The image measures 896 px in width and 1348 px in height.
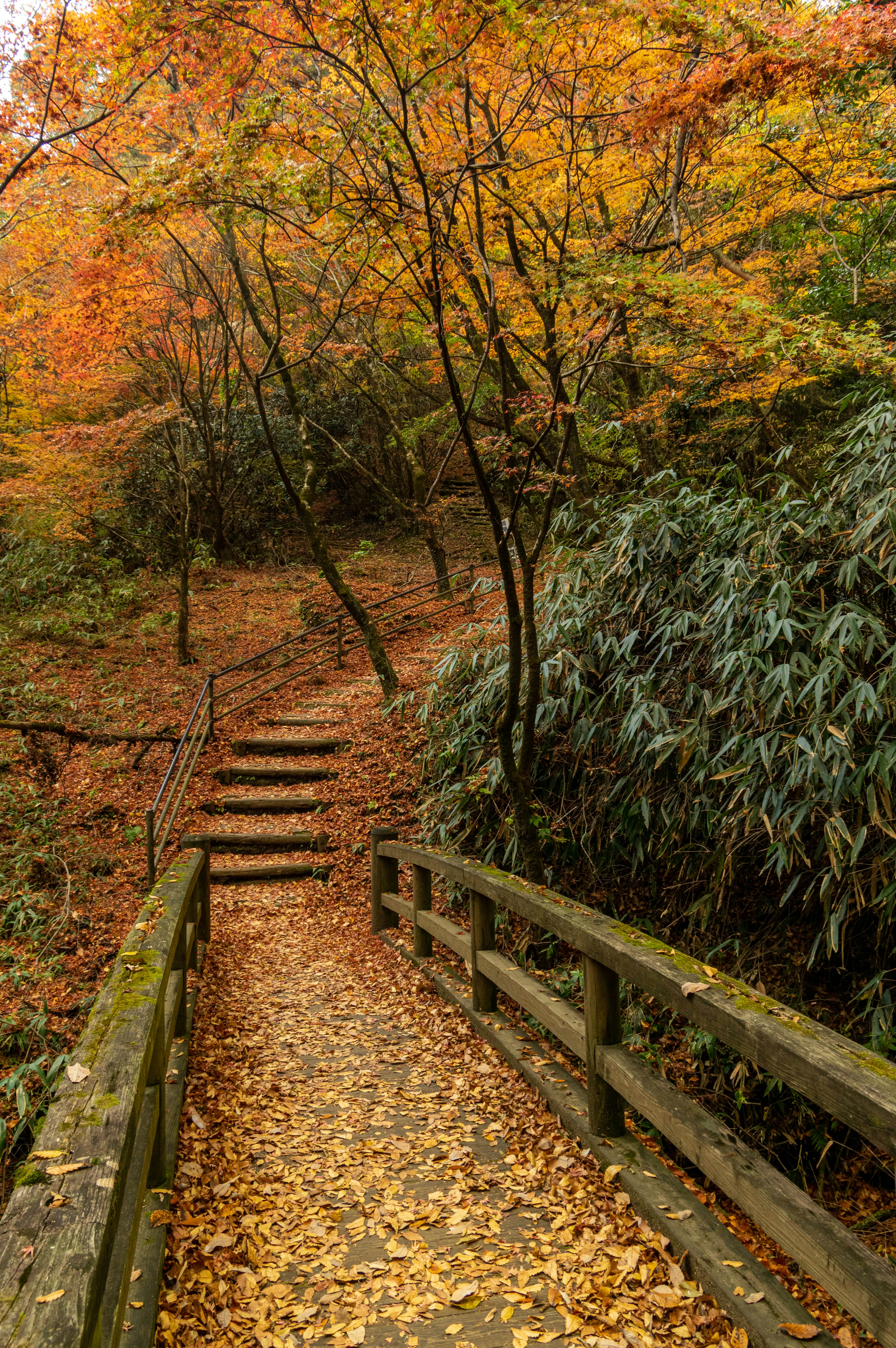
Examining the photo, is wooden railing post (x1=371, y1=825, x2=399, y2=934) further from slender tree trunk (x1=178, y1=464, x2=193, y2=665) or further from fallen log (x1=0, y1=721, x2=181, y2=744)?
slender tree trunk (x1=178, y1=464, x2=193, y2=665)

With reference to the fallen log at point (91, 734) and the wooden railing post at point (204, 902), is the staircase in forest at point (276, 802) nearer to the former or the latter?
the fallen log at point (91, 734)

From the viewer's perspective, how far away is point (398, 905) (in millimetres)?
6016

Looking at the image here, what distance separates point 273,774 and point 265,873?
1.91m

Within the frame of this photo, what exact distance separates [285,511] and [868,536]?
16520 mm

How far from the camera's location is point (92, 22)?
6484 millimetres

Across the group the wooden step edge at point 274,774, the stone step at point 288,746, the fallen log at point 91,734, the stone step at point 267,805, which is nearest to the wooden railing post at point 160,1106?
the fallen log at point 91,734

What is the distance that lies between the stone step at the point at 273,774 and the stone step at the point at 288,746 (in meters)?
0.49

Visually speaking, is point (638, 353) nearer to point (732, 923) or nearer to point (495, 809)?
point (495, 809)

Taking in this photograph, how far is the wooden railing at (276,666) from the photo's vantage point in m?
8.48

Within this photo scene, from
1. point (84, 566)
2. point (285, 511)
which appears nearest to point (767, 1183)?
point (84, 566)

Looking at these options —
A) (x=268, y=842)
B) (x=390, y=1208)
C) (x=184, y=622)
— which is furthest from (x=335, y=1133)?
(x=184, y=622)

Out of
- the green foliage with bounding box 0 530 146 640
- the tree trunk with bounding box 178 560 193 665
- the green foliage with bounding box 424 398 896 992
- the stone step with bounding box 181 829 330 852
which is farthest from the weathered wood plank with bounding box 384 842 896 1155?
the green foliage with bounding box 0 530 146 640

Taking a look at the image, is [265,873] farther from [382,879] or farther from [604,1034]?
[604,1034]

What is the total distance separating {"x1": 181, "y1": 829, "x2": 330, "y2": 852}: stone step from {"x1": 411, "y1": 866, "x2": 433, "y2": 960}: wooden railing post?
10.4 ft
